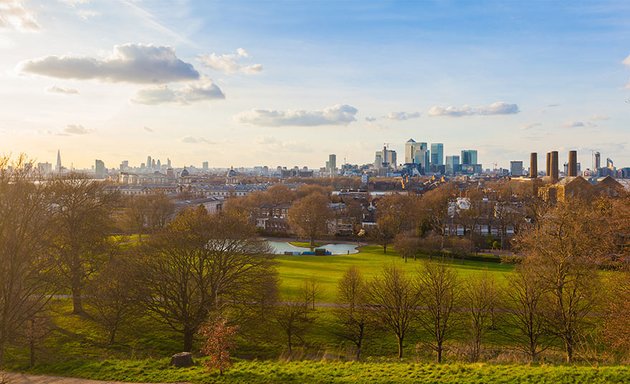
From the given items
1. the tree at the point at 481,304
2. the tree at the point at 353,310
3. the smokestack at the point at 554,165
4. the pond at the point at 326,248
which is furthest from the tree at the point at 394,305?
the smokestack at the point at 554,165

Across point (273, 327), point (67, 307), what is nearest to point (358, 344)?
point (273, 327)

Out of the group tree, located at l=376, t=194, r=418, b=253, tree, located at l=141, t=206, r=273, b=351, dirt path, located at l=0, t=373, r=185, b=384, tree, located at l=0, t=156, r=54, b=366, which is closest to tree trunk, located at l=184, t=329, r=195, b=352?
tree, located at l=141, t=206, r=273, b=351

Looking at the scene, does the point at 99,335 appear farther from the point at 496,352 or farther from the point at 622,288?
the point at 622,288

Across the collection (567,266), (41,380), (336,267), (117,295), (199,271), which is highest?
(567,266)

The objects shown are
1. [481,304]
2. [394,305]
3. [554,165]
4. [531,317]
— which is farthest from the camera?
[554,165]

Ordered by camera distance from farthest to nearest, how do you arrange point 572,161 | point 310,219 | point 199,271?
point 572,161 → point 310,219 → point 199,271

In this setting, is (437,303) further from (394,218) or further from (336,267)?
(394,218)

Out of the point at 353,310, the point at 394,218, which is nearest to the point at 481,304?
the point at 353,310
